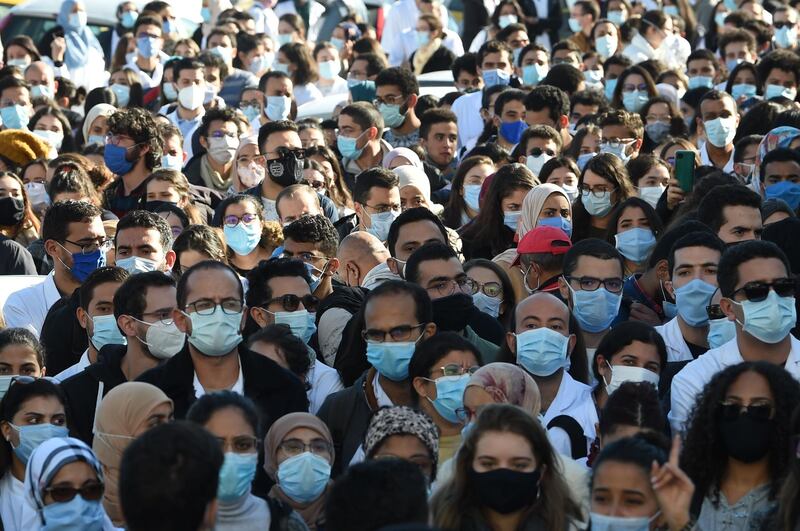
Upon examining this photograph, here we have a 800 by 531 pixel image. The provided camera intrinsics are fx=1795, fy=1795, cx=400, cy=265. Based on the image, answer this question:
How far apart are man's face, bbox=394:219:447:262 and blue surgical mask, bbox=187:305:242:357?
2.39 metres

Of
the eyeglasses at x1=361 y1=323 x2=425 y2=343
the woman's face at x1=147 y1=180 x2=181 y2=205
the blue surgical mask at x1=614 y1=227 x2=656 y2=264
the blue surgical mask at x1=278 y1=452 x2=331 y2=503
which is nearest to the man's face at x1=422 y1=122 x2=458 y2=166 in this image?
the woman's face at x1=147 y1=180 x2=181 y2=205

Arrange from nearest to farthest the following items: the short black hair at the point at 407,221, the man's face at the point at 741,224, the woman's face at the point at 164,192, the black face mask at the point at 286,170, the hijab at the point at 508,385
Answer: the hijab at the point at 508,385
the man's face at the point at 741,224
the short black hair at the point at 407,221
the woman's face at the point at 164,192
the black face mask at the point at 286,170

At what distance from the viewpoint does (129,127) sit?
12508 millimetres

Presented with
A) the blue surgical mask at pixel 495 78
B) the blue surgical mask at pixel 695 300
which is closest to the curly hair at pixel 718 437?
the blue surgical mask at pixel 695 300

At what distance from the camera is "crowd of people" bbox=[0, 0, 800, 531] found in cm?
644

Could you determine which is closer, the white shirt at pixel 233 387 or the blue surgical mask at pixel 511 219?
the white shirt at pixel 233 387

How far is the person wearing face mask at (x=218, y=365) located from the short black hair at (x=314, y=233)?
223 cm

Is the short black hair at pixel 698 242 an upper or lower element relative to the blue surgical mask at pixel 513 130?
lower

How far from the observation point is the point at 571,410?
792cm

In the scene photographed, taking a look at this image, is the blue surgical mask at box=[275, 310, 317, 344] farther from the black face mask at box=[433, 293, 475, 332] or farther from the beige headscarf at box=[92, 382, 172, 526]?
the beige headscarf at box=[92, 382, 172, 526]

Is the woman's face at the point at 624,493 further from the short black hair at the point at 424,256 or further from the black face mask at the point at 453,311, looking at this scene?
the short black hair at the point at 424,256

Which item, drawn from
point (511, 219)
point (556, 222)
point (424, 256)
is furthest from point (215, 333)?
point (511, 219)

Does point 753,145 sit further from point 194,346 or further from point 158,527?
point 158,527

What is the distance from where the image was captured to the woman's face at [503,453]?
6398 millimetres
